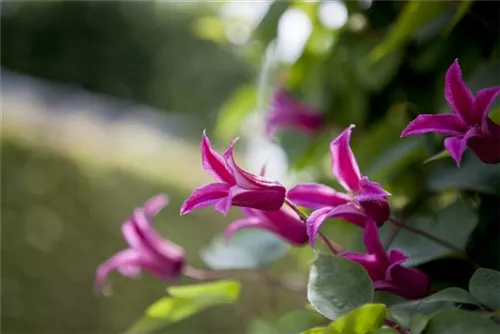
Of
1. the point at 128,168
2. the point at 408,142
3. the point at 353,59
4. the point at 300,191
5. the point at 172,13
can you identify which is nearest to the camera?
the point at 300,191

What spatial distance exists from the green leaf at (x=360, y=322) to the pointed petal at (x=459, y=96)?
4.3 inches

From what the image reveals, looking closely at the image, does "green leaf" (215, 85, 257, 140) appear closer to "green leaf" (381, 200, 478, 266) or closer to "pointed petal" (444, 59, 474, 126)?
"green leaf" (381, 200, 478, 266)

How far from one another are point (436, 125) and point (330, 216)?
72 millimetres

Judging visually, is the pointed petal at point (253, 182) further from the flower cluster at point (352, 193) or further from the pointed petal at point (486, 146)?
the pointed petal at point (486, 146)

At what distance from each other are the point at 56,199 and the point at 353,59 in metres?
0.70

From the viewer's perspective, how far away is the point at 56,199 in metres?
1.21

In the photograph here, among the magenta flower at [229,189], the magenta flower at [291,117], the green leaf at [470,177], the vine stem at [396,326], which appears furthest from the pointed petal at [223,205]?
the magenta flower at [291,117]

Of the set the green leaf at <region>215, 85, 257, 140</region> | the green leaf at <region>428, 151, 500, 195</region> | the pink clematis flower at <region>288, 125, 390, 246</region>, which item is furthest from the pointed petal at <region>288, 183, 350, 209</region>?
the green leaf at <region>215, 85, 257, 140</region>

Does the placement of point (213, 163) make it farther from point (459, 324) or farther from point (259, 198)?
point (459, 324)

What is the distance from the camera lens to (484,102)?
1.12 feet

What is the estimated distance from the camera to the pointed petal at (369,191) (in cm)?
35

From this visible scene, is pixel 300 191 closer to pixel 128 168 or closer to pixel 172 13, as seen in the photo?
pixel 128 168

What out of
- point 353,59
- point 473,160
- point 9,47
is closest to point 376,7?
point 353,59

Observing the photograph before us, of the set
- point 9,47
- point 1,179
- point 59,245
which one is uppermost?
point 9,47
